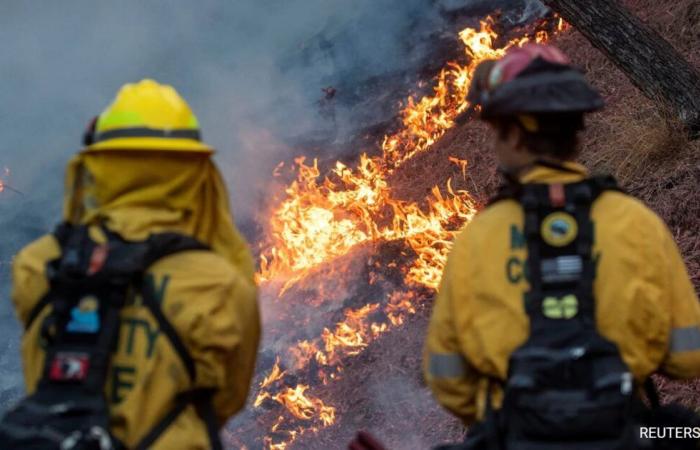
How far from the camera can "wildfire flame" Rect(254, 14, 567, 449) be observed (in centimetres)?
670

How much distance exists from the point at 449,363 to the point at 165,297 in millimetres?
819

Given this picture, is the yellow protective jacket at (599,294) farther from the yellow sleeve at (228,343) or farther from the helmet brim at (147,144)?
the helmet brim at (147,144)

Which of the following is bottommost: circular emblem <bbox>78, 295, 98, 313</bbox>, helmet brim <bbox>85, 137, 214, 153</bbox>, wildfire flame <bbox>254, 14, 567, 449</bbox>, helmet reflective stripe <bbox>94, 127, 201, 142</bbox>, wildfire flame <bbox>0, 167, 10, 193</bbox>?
wildfire flame <bbox>254, 14, 567, 449</bbox>

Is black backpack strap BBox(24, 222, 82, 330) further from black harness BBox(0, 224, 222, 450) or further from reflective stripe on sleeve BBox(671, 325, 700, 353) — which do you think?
reflective stripe on sleeve BBox(671, 325, 700, 353)

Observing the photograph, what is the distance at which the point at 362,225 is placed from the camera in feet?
25.7

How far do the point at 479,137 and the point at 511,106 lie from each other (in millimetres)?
6109

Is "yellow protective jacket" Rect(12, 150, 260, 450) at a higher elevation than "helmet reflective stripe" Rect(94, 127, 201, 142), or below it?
below

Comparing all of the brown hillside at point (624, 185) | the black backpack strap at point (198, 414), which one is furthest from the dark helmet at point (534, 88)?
the brown hillside at point (624, 185)

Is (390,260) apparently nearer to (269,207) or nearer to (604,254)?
(269,207)

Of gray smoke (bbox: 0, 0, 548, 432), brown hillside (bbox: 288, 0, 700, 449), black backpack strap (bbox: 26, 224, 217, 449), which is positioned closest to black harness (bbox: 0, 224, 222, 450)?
black backpack strap (bbox: 26, 224, 217, 449)

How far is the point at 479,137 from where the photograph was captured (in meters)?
8.54

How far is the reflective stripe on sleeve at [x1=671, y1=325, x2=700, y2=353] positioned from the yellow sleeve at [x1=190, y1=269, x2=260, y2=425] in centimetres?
116

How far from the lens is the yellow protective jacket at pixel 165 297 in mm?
2391

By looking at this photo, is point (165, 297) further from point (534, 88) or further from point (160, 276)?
point (534, 88)
